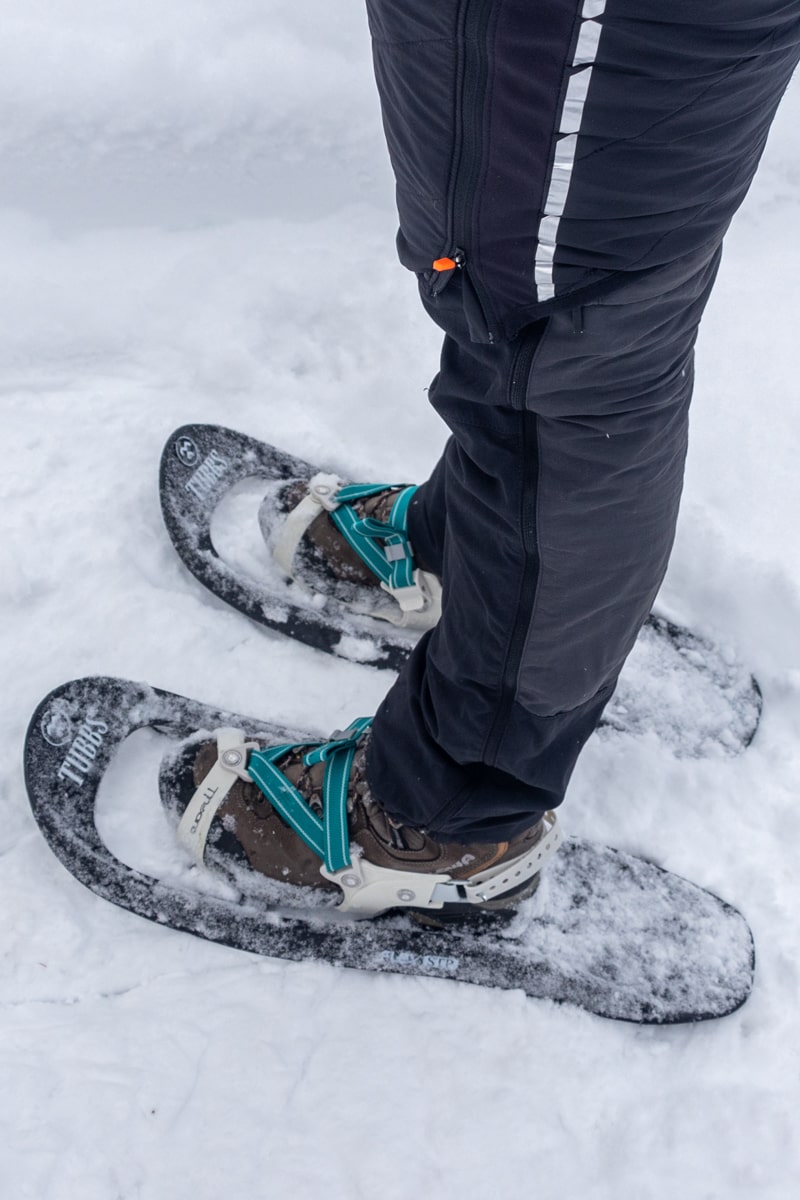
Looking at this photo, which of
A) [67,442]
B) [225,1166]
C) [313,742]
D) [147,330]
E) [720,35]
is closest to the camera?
[720,35]

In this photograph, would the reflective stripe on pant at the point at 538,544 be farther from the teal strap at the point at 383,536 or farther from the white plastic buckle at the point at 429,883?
the teal strap at the point at 383,536

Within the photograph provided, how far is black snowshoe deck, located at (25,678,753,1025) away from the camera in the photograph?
4.58 ft

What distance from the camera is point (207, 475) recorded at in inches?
76.2

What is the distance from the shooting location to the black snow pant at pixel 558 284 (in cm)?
60

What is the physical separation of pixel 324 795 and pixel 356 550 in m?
0.59

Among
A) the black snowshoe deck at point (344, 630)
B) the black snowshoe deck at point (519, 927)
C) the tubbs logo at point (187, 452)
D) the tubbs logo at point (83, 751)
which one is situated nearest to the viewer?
the black snowshoe deck at point (519, 927)

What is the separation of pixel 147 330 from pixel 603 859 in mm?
1660

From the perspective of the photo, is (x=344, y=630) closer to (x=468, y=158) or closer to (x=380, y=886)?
(x=380, y=886)

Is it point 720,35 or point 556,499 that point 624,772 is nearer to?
point 556,499

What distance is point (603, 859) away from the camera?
1.54 m

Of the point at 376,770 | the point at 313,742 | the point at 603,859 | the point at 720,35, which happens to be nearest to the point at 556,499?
the point at 720,35

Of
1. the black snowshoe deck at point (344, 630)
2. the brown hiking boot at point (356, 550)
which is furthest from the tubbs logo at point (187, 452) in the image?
the brown hiking boot at point (356, 550)

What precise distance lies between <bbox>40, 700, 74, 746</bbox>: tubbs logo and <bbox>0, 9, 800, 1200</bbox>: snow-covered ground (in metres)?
0.09

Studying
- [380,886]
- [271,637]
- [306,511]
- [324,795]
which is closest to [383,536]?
[306,511]
